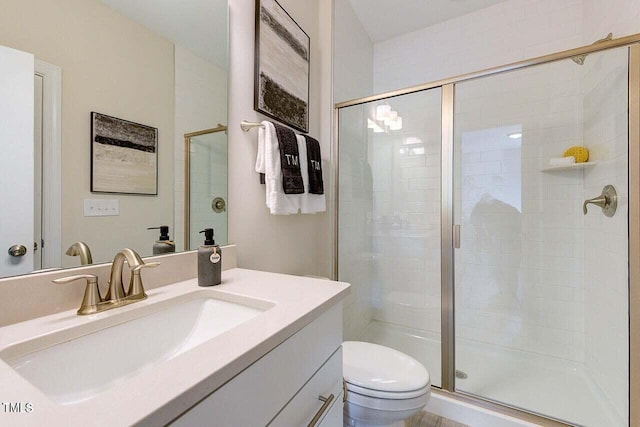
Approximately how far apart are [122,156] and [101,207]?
16cm

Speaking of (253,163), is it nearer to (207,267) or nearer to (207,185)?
(207,185)

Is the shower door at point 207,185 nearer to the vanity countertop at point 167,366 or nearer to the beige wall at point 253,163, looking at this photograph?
the beige wall at point 253,163

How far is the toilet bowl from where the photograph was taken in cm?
102

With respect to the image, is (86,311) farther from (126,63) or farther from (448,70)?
(448,70)

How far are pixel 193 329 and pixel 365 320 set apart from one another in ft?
5.48

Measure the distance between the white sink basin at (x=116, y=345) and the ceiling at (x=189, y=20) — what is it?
0.85m

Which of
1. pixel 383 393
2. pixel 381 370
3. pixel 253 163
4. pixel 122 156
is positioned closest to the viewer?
pixel 122 156

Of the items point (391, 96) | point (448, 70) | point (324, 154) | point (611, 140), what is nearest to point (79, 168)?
point (324, 154)

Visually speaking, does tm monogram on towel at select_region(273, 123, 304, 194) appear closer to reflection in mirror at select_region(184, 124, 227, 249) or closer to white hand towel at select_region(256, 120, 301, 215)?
white hand towel at select_region(256, 120, 301, 215)

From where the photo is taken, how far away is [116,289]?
707 millimetres

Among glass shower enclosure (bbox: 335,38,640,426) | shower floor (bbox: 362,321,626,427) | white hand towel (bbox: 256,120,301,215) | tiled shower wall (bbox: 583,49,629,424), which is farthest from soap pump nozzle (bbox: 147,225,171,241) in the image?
tiled shower wall (bbox: 583,49,629,424)

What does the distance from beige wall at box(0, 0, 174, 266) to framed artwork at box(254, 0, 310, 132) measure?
1.52 feet

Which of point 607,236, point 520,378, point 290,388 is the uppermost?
point 607,236

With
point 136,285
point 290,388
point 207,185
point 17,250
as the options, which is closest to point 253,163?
point 207,185
